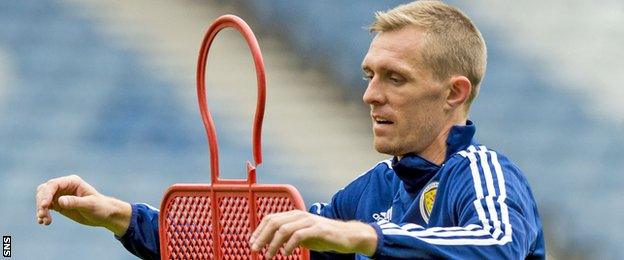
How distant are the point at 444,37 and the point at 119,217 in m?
0.65

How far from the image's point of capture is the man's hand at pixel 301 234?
1.70 m

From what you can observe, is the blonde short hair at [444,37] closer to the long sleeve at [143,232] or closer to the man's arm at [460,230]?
the man's arm at [460,230]

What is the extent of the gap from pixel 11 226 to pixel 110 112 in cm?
43

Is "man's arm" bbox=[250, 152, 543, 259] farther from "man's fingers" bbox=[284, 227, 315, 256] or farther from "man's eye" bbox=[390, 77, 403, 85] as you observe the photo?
"man's eye" bbox=[390, 77, 403, 85]

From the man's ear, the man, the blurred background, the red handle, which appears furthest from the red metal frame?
the blurred background

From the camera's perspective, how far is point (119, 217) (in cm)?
238

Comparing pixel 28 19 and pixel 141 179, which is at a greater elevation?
pixel 28 19

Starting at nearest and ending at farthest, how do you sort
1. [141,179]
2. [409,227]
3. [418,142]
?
[409,227]
[418,142]
[141,179]

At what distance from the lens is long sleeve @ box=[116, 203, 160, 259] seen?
2.39 meters

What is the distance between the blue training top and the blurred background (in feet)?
4.69

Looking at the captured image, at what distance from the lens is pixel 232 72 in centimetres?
401

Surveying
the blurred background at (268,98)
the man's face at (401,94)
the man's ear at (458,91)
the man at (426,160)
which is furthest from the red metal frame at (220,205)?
the blurred background at (268,98)

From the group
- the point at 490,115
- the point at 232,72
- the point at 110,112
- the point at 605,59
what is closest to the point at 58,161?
the point at 110,112

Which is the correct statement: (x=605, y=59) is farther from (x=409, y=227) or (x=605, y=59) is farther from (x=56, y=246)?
(x=409, y=227)
